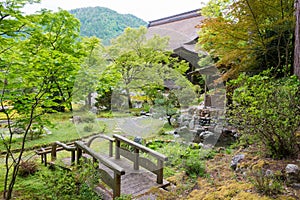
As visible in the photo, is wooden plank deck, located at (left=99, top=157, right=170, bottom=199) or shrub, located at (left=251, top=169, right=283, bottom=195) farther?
wooden plank deck, located at (left=99, top=157, right=170, bottom=199)

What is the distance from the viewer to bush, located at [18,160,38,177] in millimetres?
3334

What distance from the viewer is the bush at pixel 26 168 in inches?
131

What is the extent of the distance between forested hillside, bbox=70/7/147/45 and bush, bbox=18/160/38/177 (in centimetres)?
246

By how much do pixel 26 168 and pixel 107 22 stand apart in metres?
2.93

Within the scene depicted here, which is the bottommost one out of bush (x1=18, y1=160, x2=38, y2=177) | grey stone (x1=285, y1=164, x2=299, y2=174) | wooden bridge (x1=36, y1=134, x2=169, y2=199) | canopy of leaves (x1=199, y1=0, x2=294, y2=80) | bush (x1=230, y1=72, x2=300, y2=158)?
bush (x1=18, y1=160, x2=38, y2=177)

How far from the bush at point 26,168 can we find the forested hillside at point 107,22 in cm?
246

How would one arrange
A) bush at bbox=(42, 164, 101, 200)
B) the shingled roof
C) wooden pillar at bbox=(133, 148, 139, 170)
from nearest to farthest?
bush at bbox=(42, 164, 101, 200), wooden pillar at bbox=(133, 148, 139, 170), the shingled roof

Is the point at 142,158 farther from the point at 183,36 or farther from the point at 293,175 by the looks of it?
the point at 183,36

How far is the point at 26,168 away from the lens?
3371mm

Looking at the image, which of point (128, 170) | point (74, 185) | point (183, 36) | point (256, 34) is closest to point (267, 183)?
point (128, 170)

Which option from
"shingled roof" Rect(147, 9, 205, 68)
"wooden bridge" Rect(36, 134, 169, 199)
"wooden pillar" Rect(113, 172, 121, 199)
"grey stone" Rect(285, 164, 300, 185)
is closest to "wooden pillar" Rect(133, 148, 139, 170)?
"wooden bridge" Rect(36, 134, 169, 199)

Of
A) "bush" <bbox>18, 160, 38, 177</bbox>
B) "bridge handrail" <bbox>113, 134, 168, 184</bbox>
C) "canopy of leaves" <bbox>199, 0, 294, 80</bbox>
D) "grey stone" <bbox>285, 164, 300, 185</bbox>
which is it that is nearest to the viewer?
"grey stone" <bbox>285, 164, 300, 185</bbox>

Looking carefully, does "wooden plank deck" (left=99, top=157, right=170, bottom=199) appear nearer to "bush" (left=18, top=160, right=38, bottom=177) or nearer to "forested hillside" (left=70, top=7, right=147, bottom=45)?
"bush" (left=18, top=160, right=38, bottom=177)

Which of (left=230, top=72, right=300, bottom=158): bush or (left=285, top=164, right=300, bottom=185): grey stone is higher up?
(left=230, top=72, right=300, bottom=158): bush
